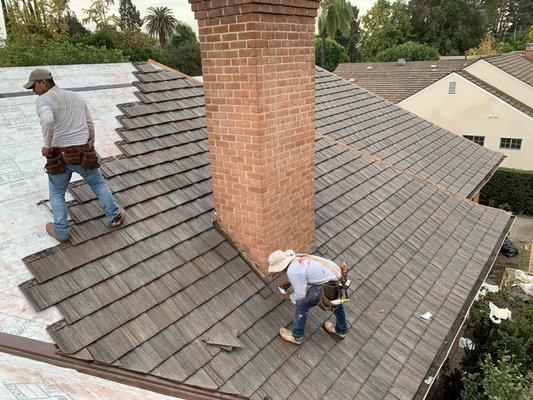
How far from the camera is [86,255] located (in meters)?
3.57

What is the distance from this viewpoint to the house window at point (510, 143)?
63.9ft

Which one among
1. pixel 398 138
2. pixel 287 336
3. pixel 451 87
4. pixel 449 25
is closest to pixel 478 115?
pixel 451 87

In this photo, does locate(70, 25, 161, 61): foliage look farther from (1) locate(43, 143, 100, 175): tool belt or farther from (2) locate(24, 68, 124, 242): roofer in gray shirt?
(1) locate(43, 143, 100, 175): tool belt

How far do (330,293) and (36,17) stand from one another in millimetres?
11045

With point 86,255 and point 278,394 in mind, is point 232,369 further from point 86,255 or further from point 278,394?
point 86,255

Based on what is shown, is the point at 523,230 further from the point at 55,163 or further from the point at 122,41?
the point at 55,163

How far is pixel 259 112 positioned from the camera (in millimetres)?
3777

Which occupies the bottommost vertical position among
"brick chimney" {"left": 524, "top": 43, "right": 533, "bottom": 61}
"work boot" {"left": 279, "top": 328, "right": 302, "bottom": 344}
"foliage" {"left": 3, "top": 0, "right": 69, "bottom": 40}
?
"work boot" {"left": 279, "top": 328, "right": 302, "bottom": 344}

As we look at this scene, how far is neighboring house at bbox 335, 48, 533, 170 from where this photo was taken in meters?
19.3

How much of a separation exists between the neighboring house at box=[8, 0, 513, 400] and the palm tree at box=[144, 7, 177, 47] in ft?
159

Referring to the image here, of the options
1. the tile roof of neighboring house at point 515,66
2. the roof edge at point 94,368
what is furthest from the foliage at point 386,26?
the roof edge at point 94,368

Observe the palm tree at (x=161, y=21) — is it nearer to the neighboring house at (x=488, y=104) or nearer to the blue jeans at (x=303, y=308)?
the neighboring house at (x=488, y=104)

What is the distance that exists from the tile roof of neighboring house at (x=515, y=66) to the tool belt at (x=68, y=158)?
888 inches

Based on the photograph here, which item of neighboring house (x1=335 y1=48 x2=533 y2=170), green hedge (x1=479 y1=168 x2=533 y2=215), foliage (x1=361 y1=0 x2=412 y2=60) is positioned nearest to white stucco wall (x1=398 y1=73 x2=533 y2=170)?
neighboring house (x1=335 y1=48 x2=533 y2=170)
